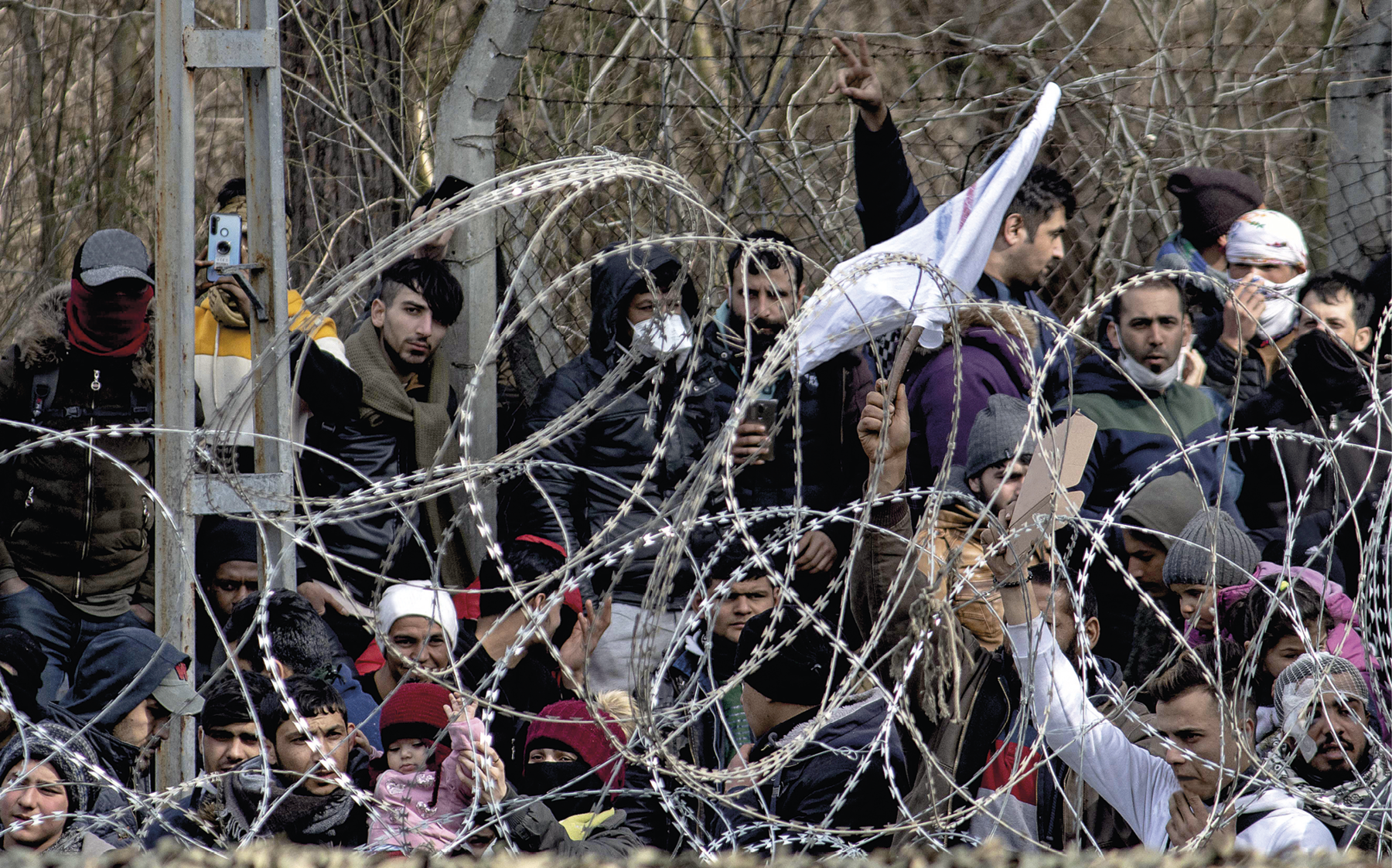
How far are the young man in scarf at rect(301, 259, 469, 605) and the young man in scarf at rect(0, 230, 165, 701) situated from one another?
0.58 m

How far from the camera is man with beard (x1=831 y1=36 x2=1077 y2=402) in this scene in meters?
4.75

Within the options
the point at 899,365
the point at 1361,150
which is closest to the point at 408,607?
the point at 899,365

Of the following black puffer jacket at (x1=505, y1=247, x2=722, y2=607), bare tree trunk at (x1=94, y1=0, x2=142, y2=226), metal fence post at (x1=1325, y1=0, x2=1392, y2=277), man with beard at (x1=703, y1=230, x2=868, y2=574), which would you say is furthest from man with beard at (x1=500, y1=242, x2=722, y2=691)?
bare tree trunk at (x1=94, y1=0, x2=142, y2=226)

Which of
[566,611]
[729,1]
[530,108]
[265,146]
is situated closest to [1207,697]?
[566,611]

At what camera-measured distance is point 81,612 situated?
191 inches

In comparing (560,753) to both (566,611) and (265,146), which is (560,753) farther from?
(265,146)

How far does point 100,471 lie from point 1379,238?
4.86 metres

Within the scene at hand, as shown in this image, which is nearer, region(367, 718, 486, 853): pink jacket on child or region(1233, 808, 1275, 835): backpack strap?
region(1233, 808, 1275, 835): backpack strap

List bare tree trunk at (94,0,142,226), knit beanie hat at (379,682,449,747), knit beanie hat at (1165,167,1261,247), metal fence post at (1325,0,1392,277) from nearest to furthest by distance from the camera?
knit beanie hat at (379,682,449,747) < knit beanie hat at (1165,167,1261,247) < metal fence post at (1325,0,1392,277) < bare tree trunk at (94,0,142,226)

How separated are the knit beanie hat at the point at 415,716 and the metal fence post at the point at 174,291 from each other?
79 centimetres

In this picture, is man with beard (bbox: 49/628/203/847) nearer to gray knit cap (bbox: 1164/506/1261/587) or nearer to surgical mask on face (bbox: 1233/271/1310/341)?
gray knit cap (bbox: 1164/506/1261/587)

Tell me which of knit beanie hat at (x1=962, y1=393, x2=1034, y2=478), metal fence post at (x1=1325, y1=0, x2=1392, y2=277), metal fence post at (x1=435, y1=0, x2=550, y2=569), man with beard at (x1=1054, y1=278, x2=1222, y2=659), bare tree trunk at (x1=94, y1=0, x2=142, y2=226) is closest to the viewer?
knit beanie hat at (x1=962, y1=393, x2=1034, y2=478)

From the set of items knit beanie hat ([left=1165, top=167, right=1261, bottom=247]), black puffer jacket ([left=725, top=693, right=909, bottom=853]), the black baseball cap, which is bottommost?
black puffer jacket ([left=725, top=693, right=909, bottom=853])

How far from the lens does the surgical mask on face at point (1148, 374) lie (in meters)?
4.77
